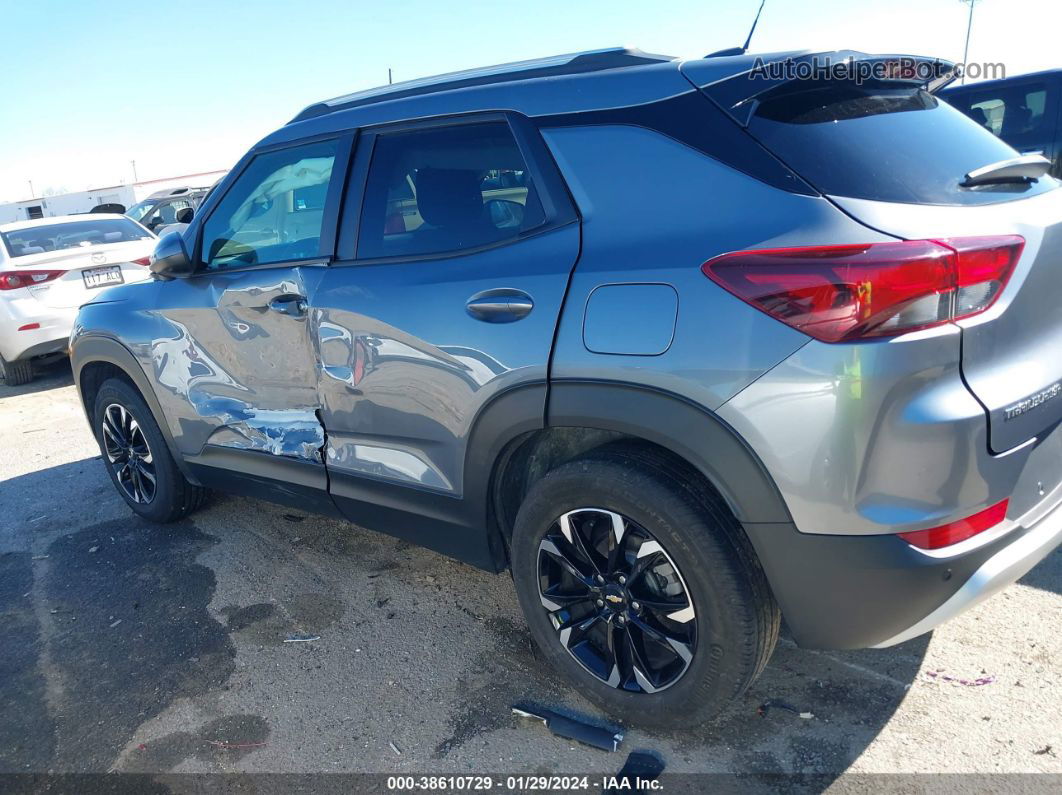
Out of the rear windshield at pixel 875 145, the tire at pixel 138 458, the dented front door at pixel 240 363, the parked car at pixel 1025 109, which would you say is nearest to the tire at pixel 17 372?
the tire at pixel 138 458

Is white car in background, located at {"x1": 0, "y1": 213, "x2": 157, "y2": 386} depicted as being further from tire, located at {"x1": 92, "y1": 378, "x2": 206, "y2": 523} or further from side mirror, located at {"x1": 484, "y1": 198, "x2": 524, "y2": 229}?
side mirror, located at {"x1": 484, "y1": 198, "x2": 524, "y2": 229}

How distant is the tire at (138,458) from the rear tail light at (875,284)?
318 centimetres

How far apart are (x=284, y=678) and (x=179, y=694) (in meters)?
0.36

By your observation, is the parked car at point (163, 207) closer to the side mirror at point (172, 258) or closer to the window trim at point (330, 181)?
the side mirror at point (172, 258)

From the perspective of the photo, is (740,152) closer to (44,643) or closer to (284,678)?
(284,678)

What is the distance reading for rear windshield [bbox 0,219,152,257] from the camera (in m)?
7.58

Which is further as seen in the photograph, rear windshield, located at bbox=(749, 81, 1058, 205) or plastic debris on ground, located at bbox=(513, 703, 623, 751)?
plastic debris on ground, located at bbox=(513, 703, 623, 751)

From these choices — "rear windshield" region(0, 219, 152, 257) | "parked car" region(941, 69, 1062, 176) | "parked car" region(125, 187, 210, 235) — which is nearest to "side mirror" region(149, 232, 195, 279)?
"rear windshield" region(0, 219, 152, 257)

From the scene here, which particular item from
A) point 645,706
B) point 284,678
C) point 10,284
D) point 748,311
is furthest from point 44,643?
point 10,284

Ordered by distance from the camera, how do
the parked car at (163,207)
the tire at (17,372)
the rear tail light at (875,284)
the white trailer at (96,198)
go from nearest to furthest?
the rear tail light at (875,284)
the tire at (17,372)
the parked car at (163,207)
the white trailer at (96,198)

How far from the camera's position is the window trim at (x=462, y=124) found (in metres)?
2.27

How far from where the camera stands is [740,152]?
197cm

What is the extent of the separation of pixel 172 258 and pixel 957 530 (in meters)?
3.10

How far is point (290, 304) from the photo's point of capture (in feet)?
9.63
